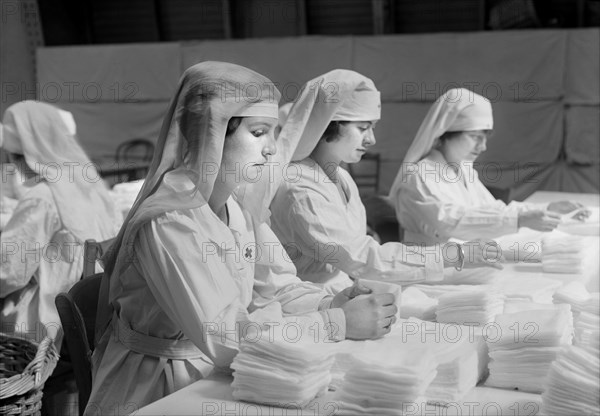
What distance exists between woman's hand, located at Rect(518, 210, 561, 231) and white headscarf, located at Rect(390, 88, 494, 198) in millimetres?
717

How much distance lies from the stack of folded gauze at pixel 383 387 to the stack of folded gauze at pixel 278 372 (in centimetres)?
8

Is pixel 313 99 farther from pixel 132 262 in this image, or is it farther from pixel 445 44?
pixel 445 44

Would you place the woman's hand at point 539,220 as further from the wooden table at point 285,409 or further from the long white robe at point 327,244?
the wooden table at point 285,409

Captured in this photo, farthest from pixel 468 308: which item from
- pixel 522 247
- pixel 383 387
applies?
pixel 522 247

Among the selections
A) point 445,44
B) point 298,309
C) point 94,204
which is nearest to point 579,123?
point 445,44

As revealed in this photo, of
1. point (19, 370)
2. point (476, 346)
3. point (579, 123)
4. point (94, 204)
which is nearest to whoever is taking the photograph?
point (476, 346)

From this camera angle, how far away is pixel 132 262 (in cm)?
221

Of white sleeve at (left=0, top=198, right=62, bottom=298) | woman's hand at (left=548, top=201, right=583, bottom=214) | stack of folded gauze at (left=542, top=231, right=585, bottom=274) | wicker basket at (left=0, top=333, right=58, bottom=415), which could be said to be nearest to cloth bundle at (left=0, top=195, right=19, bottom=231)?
white sleeve at (left=0, top=198, right=62, bottom=298)

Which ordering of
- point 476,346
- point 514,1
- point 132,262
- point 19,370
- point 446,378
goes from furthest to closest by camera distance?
point 514,1
point 19,370
point 132,262
point 476,346
point 446,378

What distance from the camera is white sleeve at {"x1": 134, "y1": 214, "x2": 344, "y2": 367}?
6.68ft

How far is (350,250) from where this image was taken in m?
2.97

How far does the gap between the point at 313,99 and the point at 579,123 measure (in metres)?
5.84

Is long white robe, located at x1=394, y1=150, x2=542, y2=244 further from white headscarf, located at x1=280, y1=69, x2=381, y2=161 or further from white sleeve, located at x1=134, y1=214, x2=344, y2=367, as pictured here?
white sleeve, located at x1=134, y1=214, x2=344, y2=367

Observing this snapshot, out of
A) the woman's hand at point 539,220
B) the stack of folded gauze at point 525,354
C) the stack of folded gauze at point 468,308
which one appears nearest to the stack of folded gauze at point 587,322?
the stack of folded gauze at point 525,354
